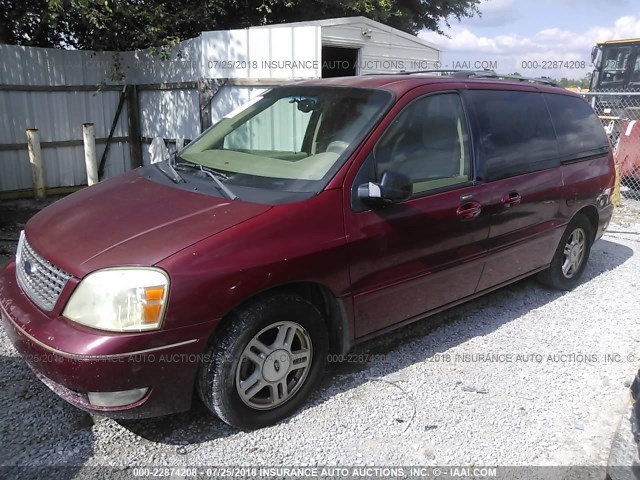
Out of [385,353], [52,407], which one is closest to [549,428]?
[385,353]

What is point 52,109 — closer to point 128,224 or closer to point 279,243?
point 128,224

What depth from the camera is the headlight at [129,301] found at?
2.44 metres

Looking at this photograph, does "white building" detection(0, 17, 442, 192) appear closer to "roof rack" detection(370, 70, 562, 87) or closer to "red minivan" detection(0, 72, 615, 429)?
"roof rack" detection(370, 70, 562, 87)

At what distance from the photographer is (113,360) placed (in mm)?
2408

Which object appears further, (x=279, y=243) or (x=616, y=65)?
(x=616, y=65)

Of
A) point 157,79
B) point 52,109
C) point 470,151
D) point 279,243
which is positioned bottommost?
point 279,243

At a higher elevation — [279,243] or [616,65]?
[616,65]

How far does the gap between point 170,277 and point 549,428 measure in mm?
2338

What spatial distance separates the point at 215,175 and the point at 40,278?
1.14 m

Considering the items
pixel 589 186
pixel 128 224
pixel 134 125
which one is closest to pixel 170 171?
pixel 128 224

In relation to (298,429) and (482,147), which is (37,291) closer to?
(298,429)

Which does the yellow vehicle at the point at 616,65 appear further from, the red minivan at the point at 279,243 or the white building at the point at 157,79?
the red minivan at the point at 279,243

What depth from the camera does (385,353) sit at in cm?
385

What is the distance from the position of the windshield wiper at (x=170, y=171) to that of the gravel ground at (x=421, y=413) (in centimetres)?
142
